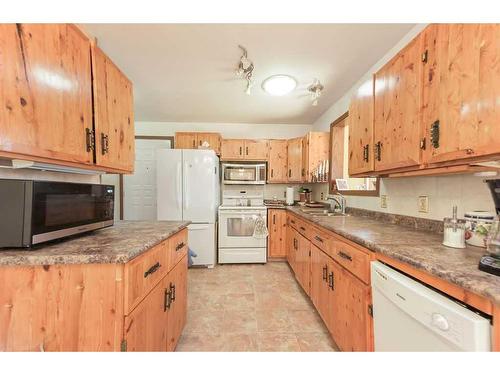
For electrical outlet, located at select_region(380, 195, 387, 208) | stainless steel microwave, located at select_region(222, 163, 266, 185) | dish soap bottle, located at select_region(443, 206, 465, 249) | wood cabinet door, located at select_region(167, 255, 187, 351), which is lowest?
wood cabinet door, located at select_region(167, 255, 187, 351)

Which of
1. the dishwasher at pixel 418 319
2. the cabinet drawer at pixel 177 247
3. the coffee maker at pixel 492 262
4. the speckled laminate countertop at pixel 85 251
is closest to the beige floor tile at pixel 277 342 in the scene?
the dishwasher at pixel 418 319

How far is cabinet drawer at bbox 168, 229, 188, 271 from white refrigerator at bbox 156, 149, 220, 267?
140 centimetres

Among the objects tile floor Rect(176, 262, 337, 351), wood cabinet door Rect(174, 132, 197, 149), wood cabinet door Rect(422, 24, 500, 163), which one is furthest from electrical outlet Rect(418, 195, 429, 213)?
wood cabinet door Rect(174, 132, 197, 149)

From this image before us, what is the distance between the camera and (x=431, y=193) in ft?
4.48

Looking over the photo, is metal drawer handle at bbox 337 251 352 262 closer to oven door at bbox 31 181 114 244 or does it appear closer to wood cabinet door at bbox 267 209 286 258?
oven door at bbox 31 181 114 244

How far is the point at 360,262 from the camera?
44.7 inches

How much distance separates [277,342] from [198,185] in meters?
2.14

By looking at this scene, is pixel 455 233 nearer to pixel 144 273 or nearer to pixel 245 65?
pixel 144 273

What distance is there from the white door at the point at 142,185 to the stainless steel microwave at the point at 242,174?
137 cm

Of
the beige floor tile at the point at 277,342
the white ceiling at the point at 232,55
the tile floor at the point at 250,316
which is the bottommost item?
the beige floor tile at the point at 277,342

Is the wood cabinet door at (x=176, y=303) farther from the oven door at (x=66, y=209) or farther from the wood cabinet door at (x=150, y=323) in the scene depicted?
the oven door at (x=66, y=209)

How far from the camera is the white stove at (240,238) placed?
3.11 meters

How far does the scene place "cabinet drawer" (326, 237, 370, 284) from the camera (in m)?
1.09
